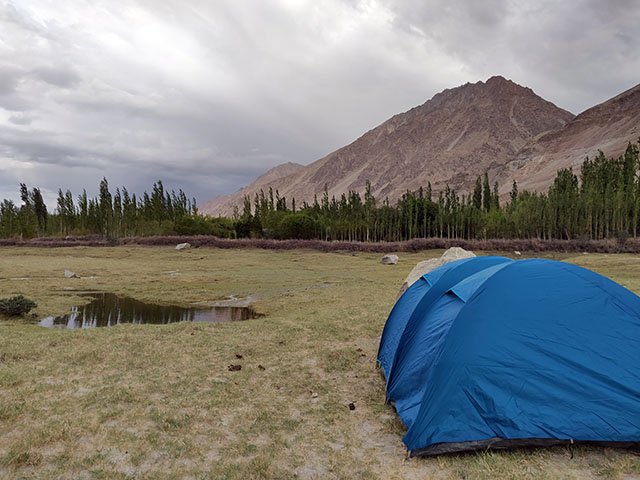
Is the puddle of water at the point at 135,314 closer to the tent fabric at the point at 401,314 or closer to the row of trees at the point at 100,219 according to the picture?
the tent fabric at the point at 401,314

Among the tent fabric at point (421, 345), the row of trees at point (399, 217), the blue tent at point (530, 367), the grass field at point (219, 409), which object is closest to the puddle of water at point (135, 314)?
the grass field at point (219, 409)

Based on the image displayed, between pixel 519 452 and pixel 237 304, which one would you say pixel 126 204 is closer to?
pixel 237 304

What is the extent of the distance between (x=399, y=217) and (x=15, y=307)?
65.2 m

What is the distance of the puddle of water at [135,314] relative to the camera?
59.8 feet

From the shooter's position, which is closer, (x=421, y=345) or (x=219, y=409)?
(x=421, y=345)

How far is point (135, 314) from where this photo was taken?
20516 millimetres

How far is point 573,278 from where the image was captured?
21.4 ft

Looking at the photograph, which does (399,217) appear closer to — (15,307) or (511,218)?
(511,218)

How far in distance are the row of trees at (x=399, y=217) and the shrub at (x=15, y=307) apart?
5389 centimetres

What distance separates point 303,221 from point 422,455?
68.6 metres

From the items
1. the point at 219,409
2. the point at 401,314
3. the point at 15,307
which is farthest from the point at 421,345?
the point at 15,307

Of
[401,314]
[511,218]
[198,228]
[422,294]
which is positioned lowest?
[401,314]

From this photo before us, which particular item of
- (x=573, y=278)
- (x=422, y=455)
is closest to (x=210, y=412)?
(x=422, y=455)

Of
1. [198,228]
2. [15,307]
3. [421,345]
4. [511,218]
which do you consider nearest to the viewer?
[421,345]
